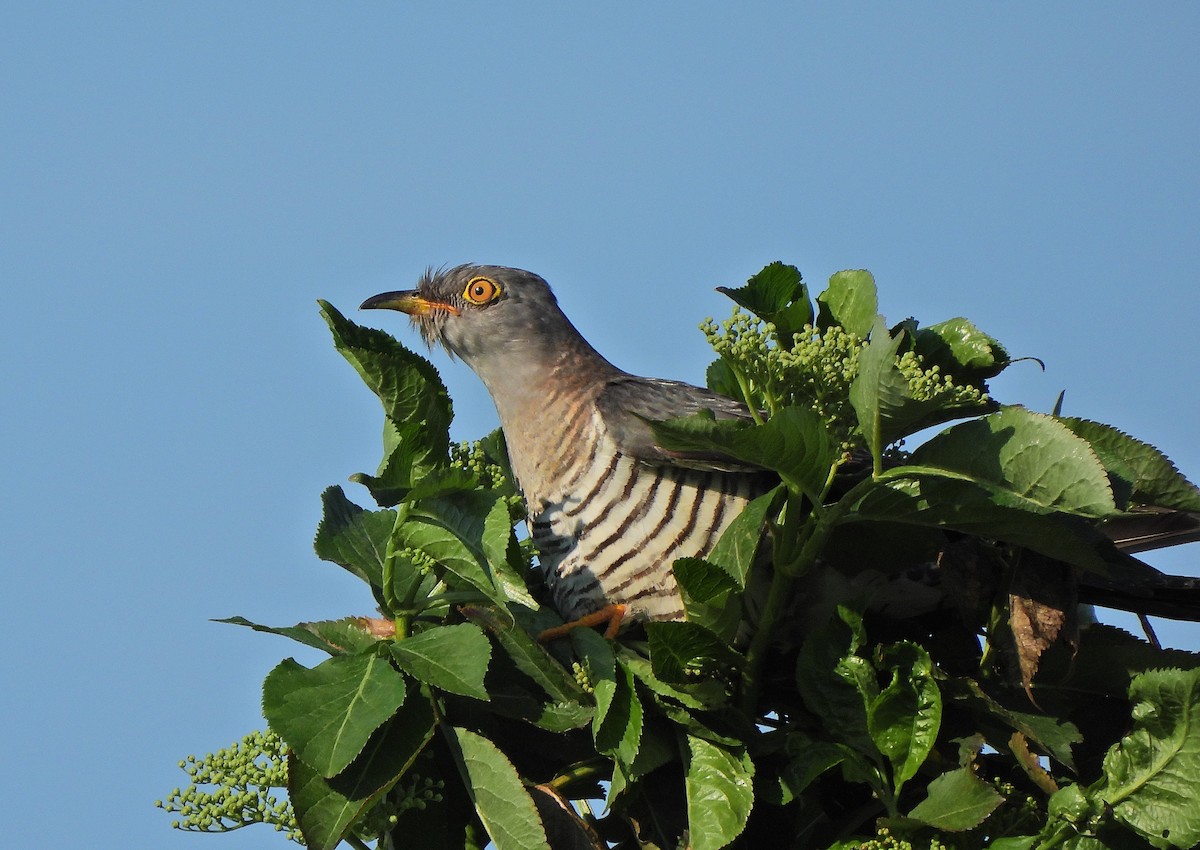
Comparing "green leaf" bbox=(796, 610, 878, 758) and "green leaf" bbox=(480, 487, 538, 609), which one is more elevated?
"green leaf" bbox=(480, 487, 538, 609)

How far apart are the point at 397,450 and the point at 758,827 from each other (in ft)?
4.03

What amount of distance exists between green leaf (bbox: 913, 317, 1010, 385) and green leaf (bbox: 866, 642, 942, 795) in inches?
36.0

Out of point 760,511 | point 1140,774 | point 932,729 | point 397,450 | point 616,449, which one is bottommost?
point 1140,774

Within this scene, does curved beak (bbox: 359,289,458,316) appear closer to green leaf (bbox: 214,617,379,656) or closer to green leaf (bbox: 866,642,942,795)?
green leaf (bbox: 214,617,379,656)

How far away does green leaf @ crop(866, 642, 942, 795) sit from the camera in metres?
3.13

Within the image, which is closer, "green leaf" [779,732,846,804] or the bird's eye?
"green leaf" [779,732,846,804]

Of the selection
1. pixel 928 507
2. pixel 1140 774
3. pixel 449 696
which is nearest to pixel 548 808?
pixel 449 696

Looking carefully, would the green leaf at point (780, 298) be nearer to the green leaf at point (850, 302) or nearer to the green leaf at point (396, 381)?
the green leaf at point (850, 302)

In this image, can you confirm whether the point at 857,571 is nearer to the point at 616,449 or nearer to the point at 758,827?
the point at 758,827

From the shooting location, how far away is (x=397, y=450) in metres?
3.22

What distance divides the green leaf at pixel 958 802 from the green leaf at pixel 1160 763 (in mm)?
303

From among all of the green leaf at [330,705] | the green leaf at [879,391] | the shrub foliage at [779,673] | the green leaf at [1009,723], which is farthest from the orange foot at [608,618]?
the green leaf at [879,391]

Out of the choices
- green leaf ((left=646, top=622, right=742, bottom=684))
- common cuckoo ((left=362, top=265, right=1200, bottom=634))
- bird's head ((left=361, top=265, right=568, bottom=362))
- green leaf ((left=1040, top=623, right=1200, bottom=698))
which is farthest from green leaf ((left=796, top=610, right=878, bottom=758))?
bird's head ((left=361, top=265, right=568, bottom=362))

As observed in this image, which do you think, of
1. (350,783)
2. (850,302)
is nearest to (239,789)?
(350,783)
